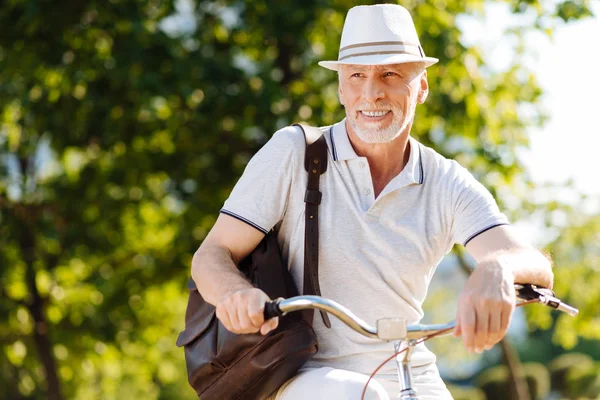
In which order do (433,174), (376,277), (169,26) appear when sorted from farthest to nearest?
(169,26)
(433,174)
(376,277)

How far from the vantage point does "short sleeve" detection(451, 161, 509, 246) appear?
9.52ft

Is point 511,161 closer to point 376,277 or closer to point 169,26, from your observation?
point 169,26

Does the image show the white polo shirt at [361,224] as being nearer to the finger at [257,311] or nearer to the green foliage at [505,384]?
the finger at [257,311]

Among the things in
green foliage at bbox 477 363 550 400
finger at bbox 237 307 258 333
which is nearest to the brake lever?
finger at bbox 237 307 258 333

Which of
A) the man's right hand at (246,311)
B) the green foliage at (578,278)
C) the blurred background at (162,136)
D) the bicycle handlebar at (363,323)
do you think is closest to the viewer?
the bicycle handlebar at (363,323)

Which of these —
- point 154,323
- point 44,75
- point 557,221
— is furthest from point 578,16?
point 154,323

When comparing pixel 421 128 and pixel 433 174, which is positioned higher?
pixel 433 174

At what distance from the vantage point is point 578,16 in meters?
9.32

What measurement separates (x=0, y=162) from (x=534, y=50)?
630 cm

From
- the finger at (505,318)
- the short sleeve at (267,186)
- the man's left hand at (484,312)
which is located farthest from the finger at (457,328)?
the short sleeve at (267,186)

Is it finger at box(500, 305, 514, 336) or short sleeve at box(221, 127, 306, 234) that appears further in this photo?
short sleeve at box(221, 127, 306, 234)

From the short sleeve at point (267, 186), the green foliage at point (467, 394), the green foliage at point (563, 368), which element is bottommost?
the green foliage at point (563, 368)

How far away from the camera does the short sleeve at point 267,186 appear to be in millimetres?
2854

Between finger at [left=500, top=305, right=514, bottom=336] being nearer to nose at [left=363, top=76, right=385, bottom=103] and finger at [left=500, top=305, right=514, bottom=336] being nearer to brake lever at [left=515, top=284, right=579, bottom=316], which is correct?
brake lever at [left=515, top=284, right=579, bottom=316]
